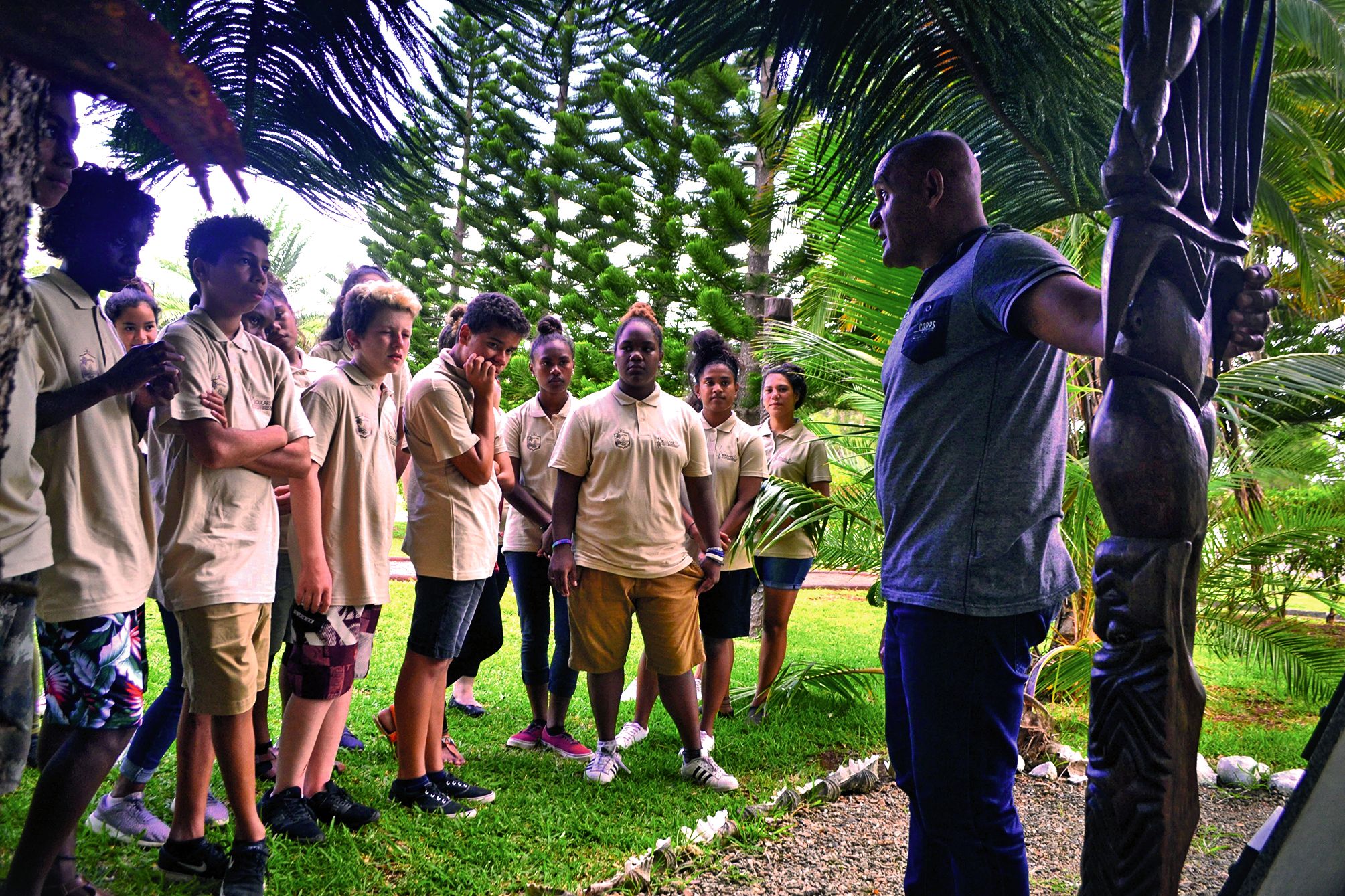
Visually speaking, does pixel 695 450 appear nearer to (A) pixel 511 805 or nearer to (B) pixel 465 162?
(A) pixel 511 805

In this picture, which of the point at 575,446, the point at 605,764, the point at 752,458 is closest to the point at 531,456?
the point at 575,446

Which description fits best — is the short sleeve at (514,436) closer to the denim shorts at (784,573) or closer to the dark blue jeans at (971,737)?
the denim shorts at (784,573)

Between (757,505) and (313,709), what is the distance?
7.47ft

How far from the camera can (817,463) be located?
4930mm

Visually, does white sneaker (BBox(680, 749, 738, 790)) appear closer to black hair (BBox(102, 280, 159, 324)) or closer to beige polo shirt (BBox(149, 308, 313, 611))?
beige polo shirt (BBox(149, 308, 313, 611))

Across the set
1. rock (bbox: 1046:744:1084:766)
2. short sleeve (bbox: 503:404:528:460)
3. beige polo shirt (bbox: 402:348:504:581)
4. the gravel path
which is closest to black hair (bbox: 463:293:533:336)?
beige polo shirt (bbox: 402:348:504:581)

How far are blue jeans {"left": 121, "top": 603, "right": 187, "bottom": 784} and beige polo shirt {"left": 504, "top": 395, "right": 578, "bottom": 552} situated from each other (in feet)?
5.37

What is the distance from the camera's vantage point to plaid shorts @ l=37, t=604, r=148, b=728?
1.95 metres

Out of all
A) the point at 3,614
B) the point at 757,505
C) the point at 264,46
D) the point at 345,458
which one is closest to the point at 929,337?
the point at 264,46

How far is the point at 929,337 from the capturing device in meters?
1.82

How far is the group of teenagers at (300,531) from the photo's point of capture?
71.1 inches

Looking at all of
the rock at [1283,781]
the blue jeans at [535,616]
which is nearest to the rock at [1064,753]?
the rock at [1283,781]

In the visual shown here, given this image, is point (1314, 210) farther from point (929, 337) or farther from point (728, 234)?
point (929, 337)

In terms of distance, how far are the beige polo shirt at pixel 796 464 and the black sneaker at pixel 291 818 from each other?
252 cm
